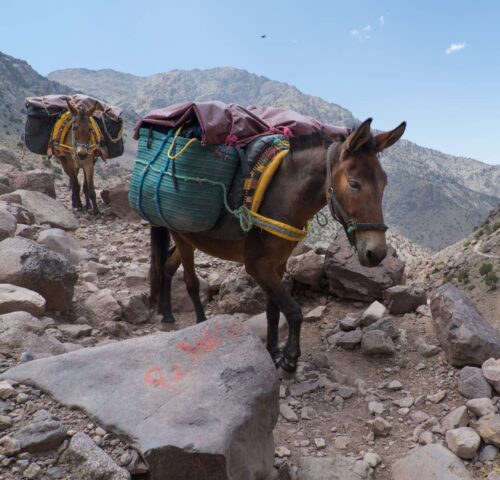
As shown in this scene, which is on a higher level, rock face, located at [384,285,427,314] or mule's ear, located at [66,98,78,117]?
→ mule's ear, located at [66,98,78,117]

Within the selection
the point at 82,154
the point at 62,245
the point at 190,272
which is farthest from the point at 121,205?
the point at 190,272

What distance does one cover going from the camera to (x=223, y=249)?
4.30 meters

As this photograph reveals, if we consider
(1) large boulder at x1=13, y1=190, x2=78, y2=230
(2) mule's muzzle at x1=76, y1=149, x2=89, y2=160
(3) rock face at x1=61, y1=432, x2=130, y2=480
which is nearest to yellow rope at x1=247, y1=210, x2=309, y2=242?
(3) rock face at x1=61, y1=432, x2=130, y2=480

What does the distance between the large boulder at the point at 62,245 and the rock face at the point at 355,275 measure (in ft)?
12.2

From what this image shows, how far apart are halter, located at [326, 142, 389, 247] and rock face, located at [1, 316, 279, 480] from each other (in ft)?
3.58

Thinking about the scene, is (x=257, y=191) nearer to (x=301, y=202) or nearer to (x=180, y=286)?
(x=301, y=202)

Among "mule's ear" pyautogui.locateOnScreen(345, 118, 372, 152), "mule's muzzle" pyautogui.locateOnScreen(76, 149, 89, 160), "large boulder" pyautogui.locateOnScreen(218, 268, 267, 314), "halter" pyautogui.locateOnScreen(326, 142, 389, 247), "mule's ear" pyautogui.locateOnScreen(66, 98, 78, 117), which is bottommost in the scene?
"large boulder" pyautogui.locateOnScreen(218, 268, 267, 314)

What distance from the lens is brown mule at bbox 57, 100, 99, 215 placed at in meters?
9.40

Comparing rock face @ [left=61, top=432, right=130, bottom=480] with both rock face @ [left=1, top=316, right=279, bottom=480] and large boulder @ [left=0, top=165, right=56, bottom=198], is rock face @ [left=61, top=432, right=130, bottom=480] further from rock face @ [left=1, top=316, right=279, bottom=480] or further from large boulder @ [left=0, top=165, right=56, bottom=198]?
large boulder @ [left=0, top=165, right=56, bottom=198]

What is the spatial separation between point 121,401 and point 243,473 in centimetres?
75

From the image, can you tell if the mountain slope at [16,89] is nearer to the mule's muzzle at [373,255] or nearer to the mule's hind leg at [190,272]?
the mule's hind leg at [190,272]

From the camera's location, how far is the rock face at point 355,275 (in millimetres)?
5145

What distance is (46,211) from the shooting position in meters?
7.62

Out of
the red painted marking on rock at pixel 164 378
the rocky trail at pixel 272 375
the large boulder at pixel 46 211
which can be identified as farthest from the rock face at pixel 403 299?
the large boulder at pixel 46 211
